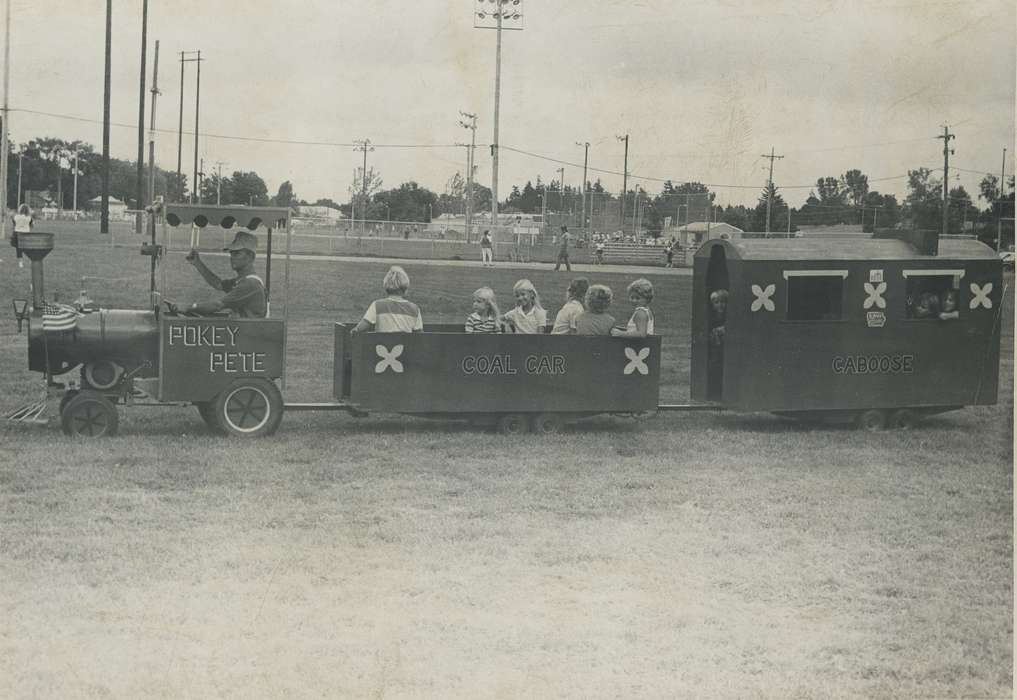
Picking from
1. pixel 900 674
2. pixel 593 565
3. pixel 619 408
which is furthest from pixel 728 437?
pixel 900 674

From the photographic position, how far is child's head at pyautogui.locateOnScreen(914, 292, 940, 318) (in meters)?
10.7

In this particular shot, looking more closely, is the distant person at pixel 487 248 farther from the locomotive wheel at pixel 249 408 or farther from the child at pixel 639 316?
the locomotive wheel at pixel 249 408

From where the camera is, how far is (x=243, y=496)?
24.2ft

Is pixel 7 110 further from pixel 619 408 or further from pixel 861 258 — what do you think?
pixel 861 258

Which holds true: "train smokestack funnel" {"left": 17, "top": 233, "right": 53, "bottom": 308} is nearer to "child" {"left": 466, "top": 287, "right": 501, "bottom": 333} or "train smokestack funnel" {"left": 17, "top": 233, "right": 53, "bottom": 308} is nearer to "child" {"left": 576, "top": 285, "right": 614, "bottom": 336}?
"child" {"left": 466, "top": 287, "right": 501, "bottom": 333}

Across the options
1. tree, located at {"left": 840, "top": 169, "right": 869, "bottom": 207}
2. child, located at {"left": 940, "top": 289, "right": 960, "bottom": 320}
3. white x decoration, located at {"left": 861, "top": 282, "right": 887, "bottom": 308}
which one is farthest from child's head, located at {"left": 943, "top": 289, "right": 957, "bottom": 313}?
tree, located at {"left": 840, "top": 169, "right": 869, "bottom": 207}

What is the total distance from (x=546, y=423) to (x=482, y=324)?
44.4 inches

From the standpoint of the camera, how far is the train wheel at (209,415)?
948 cm

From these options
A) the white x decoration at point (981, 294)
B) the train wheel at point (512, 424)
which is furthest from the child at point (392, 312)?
the white x decoration at point (981, 294)

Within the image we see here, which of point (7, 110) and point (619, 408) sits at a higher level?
point (7, 110)

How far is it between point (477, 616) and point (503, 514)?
1.75 metres

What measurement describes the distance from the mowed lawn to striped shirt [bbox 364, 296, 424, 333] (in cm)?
99

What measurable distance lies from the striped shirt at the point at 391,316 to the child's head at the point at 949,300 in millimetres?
5199

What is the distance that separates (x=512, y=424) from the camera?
33.4 feet
